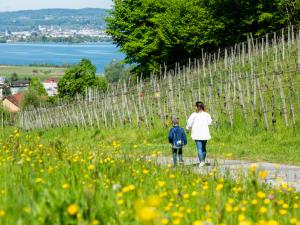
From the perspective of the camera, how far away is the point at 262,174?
5.41m

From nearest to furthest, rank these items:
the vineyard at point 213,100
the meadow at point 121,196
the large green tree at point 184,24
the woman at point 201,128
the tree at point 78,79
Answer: the meadow at point 121,196 → the woman at point 201,128 → the vineyard at point 213,100 → the large green tree at point 184,24 → the tree at point 78,79

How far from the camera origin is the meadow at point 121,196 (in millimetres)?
5020

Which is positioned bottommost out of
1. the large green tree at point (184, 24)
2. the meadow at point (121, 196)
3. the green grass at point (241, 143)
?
the meadow at point (121, 196)

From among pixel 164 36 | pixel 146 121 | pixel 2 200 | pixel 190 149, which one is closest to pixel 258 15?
pixel 164 36

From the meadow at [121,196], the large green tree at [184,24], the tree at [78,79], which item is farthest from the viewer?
the tree at [78,79]

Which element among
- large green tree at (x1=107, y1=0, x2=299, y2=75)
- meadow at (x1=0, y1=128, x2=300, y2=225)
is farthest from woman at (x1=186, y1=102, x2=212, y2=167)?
large green tree at (x1=107, y1=0, x2=299, y2=75)

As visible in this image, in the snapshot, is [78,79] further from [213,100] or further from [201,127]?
[201,127]

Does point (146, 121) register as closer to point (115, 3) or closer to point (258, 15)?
point (258, 15)

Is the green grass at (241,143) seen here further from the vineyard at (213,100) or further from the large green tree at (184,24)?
the large green tree at (184,24)

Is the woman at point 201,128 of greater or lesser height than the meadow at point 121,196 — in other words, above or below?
above

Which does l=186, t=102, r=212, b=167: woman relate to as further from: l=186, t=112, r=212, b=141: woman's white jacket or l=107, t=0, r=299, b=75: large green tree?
l=107, t=0, r=299, b=75: large green tree

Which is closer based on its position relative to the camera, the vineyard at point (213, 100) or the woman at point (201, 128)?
the woman at point (201, 128)

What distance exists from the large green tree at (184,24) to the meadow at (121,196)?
117ft

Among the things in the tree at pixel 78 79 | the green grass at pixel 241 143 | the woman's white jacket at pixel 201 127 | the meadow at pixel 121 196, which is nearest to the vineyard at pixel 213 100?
the green grass at pixel 241 143
